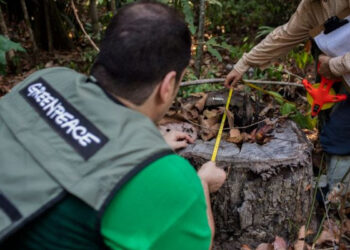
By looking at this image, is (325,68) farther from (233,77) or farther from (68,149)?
(68,149)

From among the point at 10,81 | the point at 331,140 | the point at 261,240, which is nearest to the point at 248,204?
the point at 261,240

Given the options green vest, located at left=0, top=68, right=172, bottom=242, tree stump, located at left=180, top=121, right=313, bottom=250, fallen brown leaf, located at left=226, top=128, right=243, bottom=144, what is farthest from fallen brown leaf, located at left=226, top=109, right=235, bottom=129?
green vest, located at left=0, top=68, right=172, bottom=242

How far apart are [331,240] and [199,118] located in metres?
1.33

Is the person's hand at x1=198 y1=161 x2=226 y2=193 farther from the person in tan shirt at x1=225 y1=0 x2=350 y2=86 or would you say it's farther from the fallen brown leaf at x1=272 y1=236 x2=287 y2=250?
the person in tan shirt at x1=225 y1=0 x2=350 y2=86

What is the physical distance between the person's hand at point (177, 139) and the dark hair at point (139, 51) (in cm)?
104

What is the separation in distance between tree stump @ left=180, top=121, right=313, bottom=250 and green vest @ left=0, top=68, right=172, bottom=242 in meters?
1.24

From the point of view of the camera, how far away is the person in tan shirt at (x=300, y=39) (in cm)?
251

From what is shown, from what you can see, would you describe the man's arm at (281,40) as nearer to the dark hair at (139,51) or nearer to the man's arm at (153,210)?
the dark hair at (139,51)

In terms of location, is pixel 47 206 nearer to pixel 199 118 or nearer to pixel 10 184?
pixel 10 184

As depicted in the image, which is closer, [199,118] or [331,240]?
[331,240]

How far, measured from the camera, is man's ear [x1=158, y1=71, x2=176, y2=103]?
152cm

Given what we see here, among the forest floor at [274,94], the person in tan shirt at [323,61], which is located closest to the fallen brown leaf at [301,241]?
the forest floor at [274,94]

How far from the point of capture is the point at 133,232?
47.9 inches

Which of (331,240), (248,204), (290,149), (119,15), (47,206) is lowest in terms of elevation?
(331,240)
